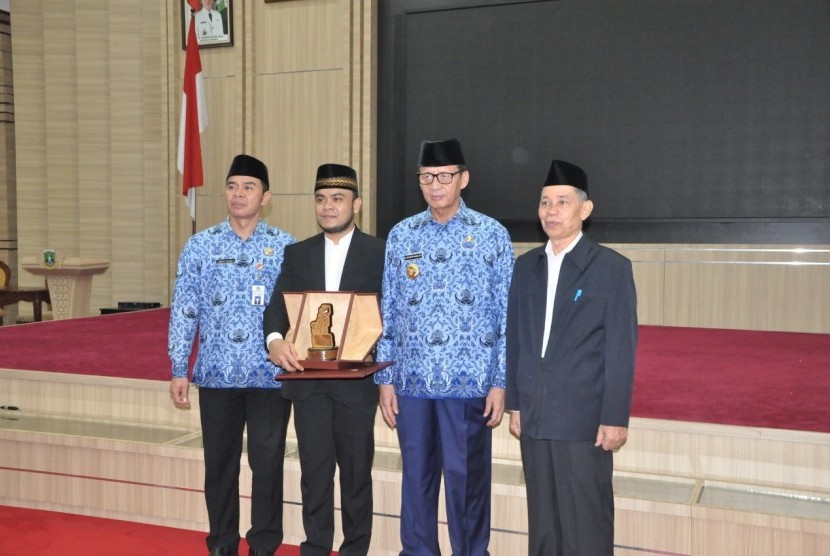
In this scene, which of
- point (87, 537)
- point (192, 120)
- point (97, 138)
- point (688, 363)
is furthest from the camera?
point (97, 138)

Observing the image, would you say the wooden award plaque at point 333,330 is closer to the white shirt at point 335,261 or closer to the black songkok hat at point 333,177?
the white shirt at point 335,261

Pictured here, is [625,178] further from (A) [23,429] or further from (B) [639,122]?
(A) [23,429]

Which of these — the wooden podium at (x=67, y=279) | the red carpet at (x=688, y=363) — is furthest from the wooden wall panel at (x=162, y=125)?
the red carpet at (x=688, y=363)

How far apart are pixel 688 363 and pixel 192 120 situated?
14.2 feet

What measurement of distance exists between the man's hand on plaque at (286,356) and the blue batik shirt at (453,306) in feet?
0.98

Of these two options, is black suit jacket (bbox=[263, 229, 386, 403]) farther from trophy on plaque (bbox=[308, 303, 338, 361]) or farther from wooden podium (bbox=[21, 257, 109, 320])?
wooden podium (bbox=[21, 257, 109, 320])

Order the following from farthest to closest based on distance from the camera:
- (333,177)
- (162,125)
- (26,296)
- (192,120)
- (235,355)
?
(162,125) → (26,296) → (192,120) → (235,355) → (333,177)

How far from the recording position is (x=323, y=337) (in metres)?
2.16

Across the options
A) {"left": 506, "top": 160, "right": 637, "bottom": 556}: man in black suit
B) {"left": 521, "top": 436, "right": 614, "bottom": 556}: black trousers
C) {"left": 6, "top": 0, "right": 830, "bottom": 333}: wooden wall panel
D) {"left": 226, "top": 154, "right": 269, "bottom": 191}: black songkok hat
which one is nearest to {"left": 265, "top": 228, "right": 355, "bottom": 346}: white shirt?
{"left": 226, "top": 154, "right": 269, "bottom": 191}: black songkok hat

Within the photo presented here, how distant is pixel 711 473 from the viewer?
261cm

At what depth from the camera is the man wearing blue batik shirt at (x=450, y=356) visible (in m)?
2.19

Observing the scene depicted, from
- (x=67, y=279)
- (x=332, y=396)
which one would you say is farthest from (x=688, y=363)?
(x=67, y=279)

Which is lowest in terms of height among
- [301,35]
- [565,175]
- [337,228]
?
[337,228]

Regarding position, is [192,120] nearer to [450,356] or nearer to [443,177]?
[443,177]
